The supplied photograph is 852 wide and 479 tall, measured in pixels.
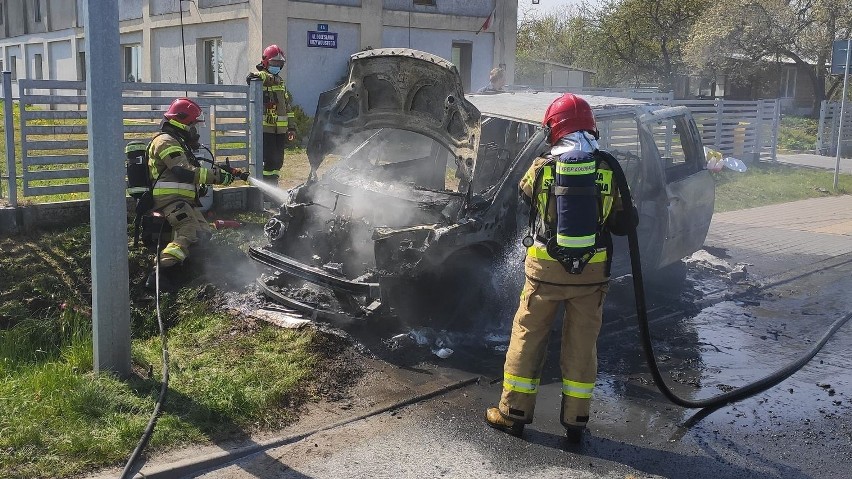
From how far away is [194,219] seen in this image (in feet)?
25.0

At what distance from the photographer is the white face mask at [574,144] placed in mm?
4793

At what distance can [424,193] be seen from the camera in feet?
22.6

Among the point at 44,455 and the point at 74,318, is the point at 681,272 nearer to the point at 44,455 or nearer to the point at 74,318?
the point at 74,318

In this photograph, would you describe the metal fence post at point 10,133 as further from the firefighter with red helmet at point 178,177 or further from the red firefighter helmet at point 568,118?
the red firefighter helmet at point 568,118

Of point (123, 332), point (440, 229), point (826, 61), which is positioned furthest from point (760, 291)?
point (826, 61)

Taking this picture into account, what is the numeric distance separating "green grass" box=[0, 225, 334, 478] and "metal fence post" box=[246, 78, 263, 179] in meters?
2.54

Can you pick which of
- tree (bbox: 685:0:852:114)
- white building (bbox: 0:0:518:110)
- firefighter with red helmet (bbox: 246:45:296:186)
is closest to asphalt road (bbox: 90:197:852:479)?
firefighter with red helmet (bbox: 246:45:296:186)

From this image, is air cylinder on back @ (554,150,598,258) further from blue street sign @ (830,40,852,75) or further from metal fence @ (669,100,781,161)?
blue street sign @ (830,40,852,75)

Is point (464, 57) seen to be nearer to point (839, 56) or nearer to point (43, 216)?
point (839, 56)

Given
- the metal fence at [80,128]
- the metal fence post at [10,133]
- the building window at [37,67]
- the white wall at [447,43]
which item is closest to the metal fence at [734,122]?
the white wall at [447,43]

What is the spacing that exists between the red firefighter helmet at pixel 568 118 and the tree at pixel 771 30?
32.4m

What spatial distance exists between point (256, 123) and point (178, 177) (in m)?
3.08

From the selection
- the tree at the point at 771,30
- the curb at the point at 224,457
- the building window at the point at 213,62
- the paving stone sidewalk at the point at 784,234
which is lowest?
the curb at the point at 224,457

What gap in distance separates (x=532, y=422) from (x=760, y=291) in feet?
15.8
